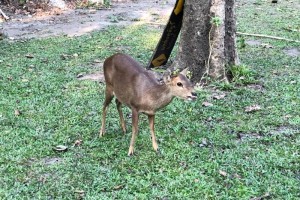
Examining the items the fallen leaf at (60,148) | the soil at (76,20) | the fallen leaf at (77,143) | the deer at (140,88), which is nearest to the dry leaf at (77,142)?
the fallen leaf at (77,143)

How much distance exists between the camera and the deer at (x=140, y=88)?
4332 mm

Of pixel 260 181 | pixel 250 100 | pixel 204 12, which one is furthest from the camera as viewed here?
pixel 204 12

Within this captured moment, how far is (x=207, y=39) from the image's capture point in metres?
6.87

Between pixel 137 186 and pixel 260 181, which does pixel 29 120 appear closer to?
pixel 137 186

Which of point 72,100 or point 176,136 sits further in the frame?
point 72,100

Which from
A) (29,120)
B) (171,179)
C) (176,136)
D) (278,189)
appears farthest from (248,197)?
(29,120)

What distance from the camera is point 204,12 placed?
22.4ft

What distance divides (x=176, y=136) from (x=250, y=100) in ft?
5.06

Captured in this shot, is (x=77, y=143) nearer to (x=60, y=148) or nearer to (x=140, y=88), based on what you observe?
(x=60, y=148)

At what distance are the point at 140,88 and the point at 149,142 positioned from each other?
71 cm

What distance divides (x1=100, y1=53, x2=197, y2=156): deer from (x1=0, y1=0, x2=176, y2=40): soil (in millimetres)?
6036

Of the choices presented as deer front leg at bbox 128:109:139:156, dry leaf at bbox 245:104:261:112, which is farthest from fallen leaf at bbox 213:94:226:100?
deer front leg at bbox 128:109:139:156

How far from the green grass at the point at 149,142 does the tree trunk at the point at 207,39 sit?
34 cm

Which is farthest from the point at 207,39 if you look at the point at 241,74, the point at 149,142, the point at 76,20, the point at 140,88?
the point at 76,20
